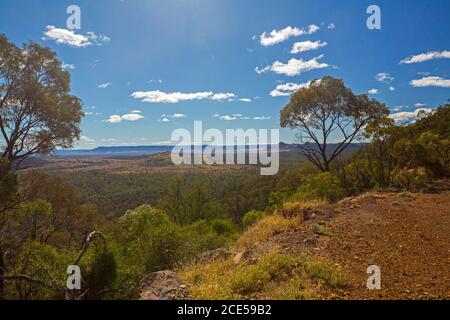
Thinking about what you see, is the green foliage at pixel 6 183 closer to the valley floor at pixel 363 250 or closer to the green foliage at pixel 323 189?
the valley floor at pixel 363 250

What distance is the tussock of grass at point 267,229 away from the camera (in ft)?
27.3

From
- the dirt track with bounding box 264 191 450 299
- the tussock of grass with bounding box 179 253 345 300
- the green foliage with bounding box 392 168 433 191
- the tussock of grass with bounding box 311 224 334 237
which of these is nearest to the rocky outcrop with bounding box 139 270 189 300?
the tussock of grass with bounding box 179 253 345 300

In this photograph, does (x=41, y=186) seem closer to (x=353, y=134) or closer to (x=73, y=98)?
(x=73, y=98)

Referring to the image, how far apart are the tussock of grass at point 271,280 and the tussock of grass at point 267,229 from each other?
2.68 meters

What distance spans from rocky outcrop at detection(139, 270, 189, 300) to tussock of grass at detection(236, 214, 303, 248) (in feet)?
11.3

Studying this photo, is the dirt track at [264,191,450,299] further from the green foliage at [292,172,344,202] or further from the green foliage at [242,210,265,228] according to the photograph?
the green foliage at [242,210,265,228]

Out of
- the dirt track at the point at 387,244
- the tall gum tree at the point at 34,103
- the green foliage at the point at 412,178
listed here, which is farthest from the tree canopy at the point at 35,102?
the green foliage at the point at 412,178

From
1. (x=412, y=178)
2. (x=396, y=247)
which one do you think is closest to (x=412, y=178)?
(x=412, y=178)

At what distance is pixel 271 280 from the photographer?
4879mm

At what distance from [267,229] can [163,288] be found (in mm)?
4557

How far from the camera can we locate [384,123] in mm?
15703

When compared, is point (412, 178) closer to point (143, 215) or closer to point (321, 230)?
point (321, 230)
